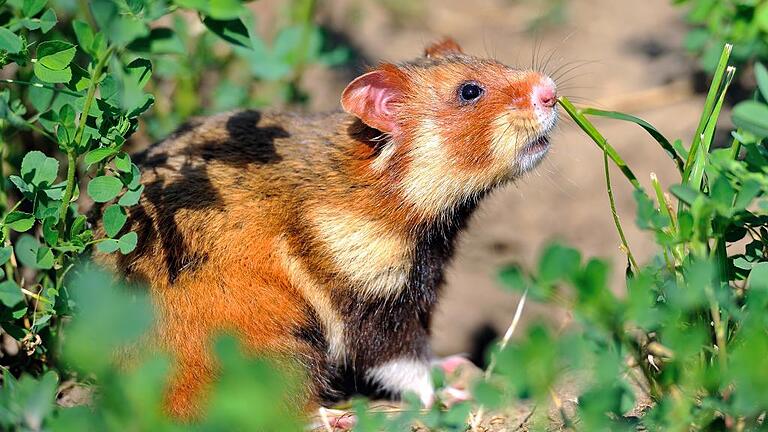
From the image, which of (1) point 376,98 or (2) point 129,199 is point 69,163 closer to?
(2) point 129,199

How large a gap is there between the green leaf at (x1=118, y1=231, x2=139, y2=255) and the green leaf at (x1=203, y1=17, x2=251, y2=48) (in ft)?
2.89

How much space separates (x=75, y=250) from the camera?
3426mm

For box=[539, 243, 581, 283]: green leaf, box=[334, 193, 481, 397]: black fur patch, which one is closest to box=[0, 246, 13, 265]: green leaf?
box=[334, 193, 481, 397]: black fur patch

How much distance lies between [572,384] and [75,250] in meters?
2.32

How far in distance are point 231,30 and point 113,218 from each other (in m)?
0.86

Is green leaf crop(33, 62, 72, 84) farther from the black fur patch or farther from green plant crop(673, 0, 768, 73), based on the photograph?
green plant crop(673, 0, 768, 73)

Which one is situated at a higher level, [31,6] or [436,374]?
[31,6]

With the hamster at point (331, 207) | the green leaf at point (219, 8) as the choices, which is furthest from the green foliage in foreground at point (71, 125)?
the hamster at point (331, 207)

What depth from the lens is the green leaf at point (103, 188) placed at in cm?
337

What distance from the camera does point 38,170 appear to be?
3.44 m

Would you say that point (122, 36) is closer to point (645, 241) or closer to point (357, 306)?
point (357, 306)

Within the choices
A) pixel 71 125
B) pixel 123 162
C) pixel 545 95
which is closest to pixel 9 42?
pixel 71 125

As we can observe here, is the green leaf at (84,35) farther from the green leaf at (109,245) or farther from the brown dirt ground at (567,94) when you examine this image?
the brown dirt ground at (567,94)

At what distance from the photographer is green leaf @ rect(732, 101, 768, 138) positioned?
2826mm
